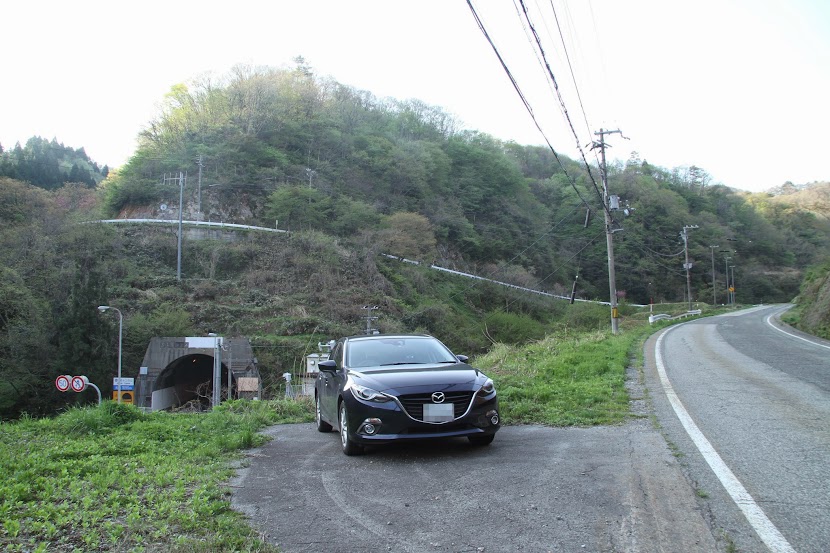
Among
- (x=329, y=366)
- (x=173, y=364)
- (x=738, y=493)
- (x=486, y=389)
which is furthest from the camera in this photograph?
(x=173, y=364)

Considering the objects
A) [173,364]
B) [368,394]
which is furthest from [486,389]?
[173,364]

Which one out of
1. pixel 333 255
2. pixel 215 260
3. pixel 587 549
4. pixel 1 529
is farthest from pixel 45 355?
pixel 587 549

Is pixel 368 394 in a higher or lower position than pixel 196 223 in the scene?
lower

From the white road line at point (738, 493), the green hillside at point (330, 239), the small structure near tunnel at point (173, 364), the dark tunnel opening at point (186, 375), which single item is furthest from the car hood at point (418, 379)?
the dark tunnel opening at point (186, 375)

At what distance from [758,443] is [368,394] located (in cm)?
398

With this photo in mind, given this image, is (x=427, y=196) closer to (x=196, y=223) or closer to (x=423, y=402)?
(x=196, y=223)

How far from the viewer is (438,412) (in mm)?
6453

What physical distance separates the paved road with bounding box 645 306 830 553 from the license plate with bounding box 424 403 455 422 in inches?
88.9

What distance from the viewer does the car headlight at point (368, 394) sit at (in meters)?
6.51

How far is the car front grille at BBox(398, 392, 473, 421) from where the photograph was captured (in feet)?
→ 21.1

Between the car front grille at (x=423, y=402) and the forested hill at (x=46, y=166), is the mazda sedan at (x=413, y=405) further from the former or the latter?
the forested hill at (x=46, y=166)

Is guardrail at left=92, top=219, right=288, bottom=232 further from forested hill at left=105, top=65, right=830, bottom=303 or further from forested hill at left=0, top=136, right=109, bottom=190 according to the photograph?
forested hill at left=0, top=136, right=109, bottom=190

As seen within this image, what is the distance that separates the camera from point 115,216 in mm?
65938

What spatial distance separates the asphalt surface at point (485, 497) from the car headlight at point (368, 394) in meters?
0.62
